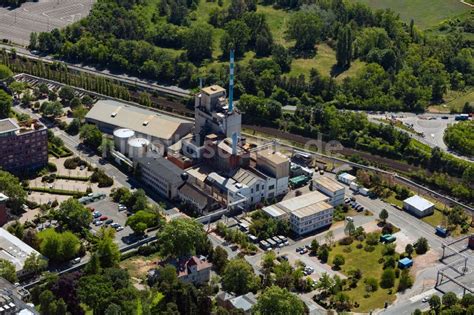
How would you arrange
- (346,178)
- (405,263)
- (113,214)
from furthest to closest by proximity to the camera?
(346,178) < (113,214) < (405,263)

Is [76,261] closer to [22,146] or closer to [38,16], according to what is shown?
[22,146]

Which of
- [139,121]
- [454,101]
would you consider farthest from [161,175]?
[454,101]

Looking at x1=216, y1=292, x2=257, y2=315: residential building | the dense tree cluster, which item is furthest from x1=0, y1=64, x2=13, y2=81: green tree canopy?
the dense tree cluster

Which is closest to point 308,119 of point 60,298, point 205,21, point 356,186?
point 356,186

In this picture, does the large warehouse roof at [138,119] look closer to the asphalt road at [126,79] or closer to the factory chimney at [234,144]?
the factory chimney at [234,144]

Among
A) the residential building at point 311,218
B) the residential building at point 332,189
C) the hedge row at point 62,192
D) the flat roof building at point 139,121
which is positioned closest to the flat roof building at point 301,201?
the residential building at point 311,218
